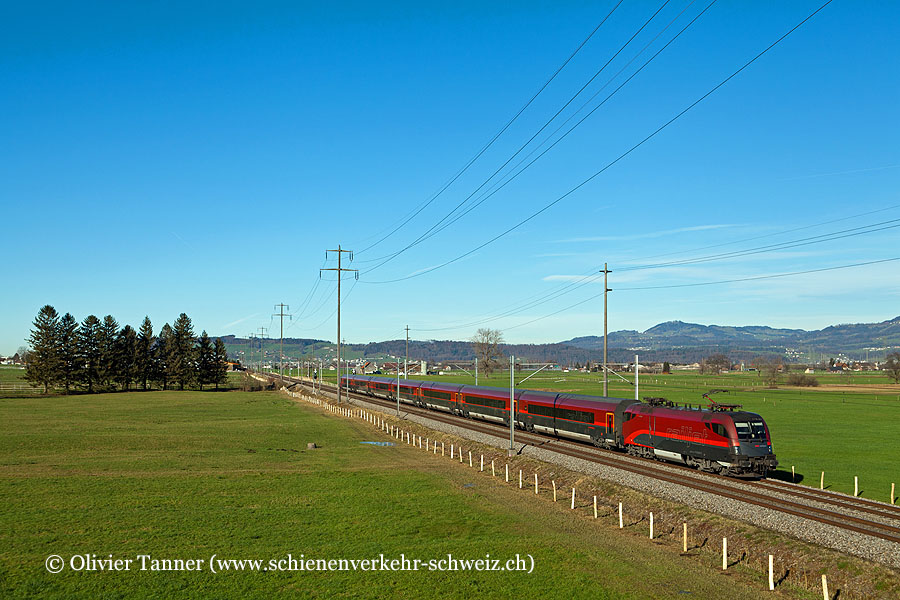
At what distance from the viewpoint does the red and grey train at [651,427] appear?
38.1 m

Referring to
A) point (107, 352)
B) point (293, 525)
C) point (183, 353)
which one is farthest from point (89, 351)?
point (293, 525)

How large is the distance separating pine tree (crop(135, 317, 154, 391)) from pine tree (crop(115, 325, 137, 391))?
2.69ft

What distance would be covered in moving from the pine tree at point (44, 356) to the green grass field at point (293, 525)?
8946cm

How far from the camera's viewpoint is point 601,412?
51938 millimetres

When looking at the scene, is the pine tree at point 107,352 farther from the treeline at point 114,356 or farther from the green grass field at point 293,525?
the green grass field at point 293,525

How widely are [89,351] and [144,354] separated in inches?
566

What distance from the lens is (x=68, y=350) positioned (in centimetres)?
13775

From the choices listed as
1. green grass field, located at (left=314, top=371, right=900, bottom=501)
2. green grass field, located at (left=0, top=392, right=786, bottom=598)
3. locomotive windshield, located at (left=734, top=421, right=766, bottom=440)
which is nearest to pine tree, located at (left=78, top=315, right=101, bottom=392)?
green grass field, located at (left=0, top=392, right=786, bottom=598)

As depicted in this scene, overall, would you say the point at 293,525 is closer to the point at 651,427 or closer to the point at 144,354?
the point at 651,427

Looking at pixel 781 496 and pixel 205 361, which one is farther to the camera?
pixel 205 361

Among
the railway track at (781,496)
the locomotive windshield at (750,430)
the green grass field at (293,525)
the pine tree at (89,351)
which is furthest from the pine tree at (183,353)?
the locomotive windshield at (750,430)

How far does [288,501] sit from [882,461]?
46719mm

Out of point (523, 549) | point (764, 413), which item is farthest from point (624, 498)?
point (764, 413)

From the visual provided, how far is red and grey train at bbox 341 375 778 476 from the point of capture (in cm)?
3812
